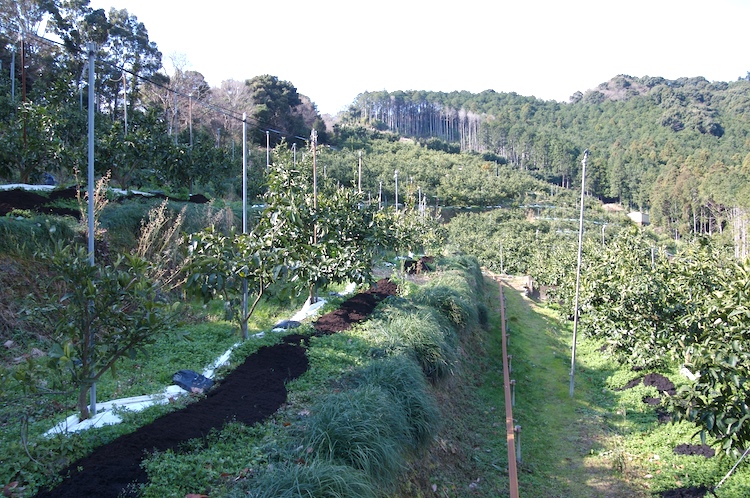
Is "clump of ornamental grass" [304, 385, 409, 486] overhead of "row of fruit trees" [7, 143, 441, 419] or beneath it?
beneath

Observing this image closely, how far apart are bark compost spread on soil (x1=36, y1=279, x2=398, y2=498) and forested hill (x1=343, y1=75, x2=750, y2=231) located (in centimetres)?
4113

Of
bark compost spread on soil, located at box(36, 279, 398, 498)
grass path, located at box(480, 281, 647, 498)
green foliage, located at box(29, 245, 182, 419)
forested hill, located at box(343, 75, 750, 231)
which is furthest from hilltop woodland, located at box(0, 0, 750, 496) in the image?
forested hill, located at box(343, 75, 750, 231)

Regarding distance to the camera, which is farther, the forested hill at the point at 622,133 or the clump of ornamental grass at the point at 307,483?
the forested hill at the point at 622,133

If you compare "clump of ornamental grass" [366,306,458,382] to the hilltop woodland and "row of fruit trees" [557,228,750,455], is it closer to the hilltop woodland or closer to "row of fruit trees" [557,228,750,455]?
the hilltop woodland

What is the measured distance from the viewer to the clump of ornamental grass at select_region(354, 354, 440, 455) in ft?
20.3

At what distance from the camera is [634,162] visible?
211 ft

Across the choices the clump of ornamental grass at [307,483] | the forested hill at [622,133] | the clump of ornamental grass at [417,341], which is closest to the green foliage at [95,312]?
the clump of ornamental grass at [307,483]

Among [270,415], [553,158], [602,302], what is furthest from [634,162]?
[270,415]

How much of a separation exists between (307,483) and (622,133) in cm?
9399

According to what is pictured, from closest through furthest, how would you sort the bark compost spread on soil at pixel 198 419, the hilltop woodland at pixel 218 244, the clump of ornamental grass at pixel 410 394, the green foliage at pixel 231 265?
the bark compost spread on soil at pixel 198 419 → the hilltop woodland at pixel 218 244 → the clump of ornamental grass at pixel 410 394 → the green foliage at pixel 231 265

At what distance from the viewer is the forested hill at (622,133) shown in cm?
4984

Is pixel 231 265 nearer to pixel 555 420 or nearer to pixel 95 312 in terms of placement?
pixel 95 312

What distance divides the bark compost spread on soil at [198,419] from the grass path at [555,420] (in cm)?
388

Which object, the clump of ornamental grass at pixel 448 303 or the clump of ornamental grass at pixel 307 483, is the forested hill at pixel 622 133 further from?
the clump of ornamental grass at pixel 307 483
